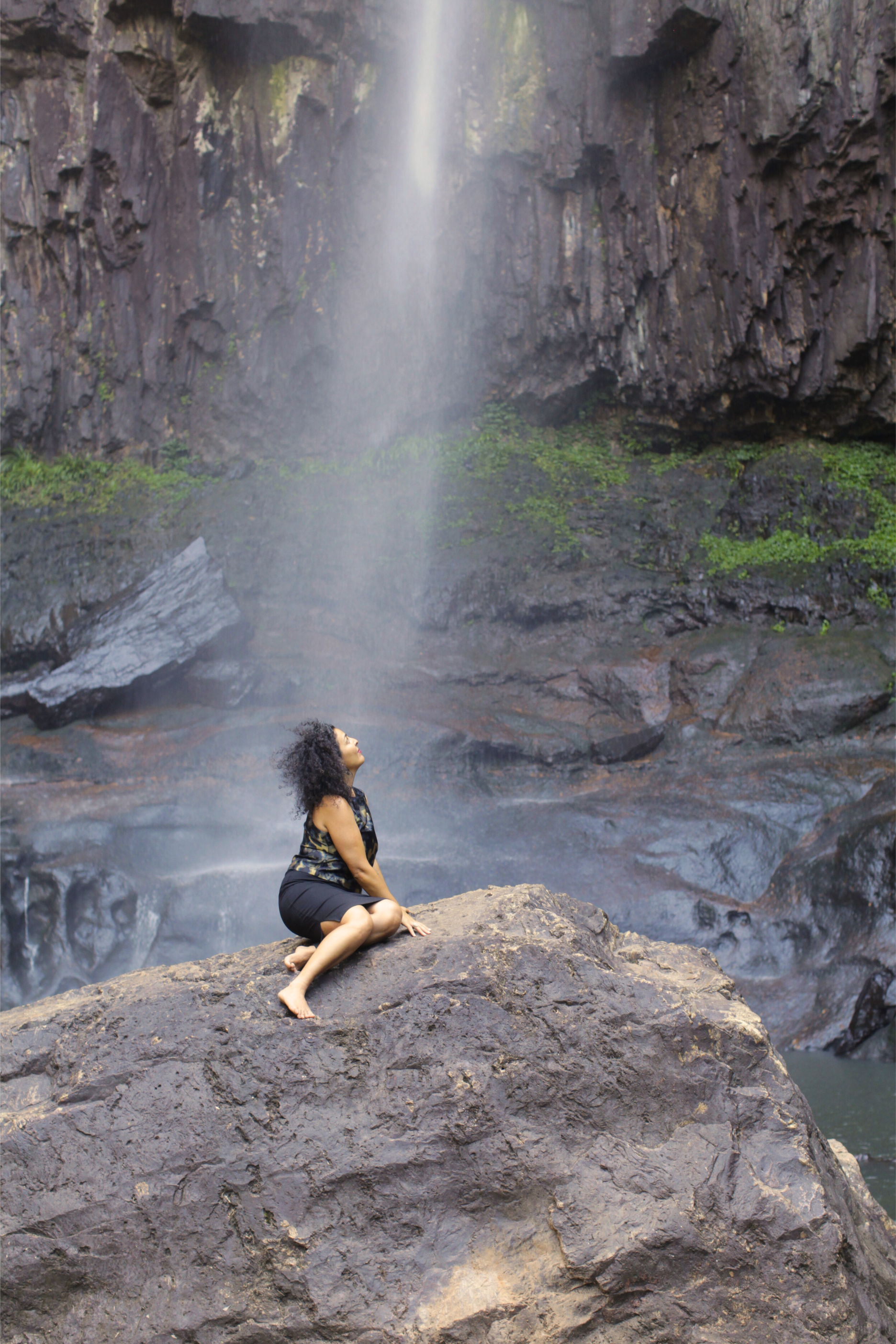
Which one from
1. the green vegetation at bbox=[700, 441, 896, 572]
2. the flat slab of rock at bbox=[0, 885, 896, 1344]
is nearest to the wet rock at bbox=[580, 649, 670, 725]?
the green vegetation at bbox=[700, 441, 896, 572]

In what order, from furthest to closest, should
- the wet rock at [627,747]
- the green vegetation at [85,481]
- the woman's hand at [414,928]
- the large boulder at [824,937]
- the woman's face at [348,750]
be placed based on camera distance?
the green vegetation at [85,481], the wet rock at [627,747], the large boulder at [824,937], the woman's face at [348,750], the woman's hand at [414,928]

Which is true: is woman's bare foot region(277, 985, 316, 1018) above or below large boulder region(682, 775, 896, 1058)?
above

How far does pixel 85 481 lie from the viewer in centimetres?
1728

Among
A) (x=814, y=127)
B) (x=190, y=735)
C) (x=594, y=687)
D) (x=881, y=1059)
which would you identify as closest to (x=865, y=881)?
(x=881, y=1059)

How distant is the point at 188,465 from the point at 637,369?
350 inches

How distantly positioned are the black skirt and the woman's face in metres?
0.48

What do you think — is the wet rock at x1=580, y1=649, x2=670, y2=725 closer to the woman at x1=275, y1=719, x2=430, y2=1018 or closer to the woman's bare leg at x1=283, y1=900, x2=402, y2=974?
the woman at x1=275, y1=719, x2=430, y2=1018

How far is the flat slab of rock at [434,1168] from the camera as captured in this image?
2592 millimetres

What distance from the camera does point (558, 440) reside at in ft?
58.3

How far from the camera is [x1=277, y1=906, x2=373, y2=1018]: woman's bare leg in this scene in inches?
120

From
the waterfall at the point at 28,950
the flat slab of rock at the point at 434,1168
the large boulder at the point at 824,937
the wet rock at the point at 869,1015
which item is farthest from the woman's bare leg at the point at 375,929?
the waterfall at the point at 28,950

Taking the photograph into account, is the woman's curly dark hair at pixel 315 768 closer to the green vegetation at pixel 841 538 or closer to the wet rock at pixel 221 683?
the wet rock at pixel 221 683

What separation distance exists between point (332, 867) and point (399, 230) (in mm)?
17792

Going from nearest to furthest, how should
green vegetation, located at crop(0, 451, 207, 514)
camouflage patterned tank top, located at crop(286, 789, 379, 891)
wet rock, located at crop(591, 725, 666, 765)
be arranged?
camouflage patterned tank top, located at crop(286, 789, 379, 891) < wet rock, located at crop(591, 725, 666, 765) < green vegetation, located at crop(0, 451, 207, 514)
